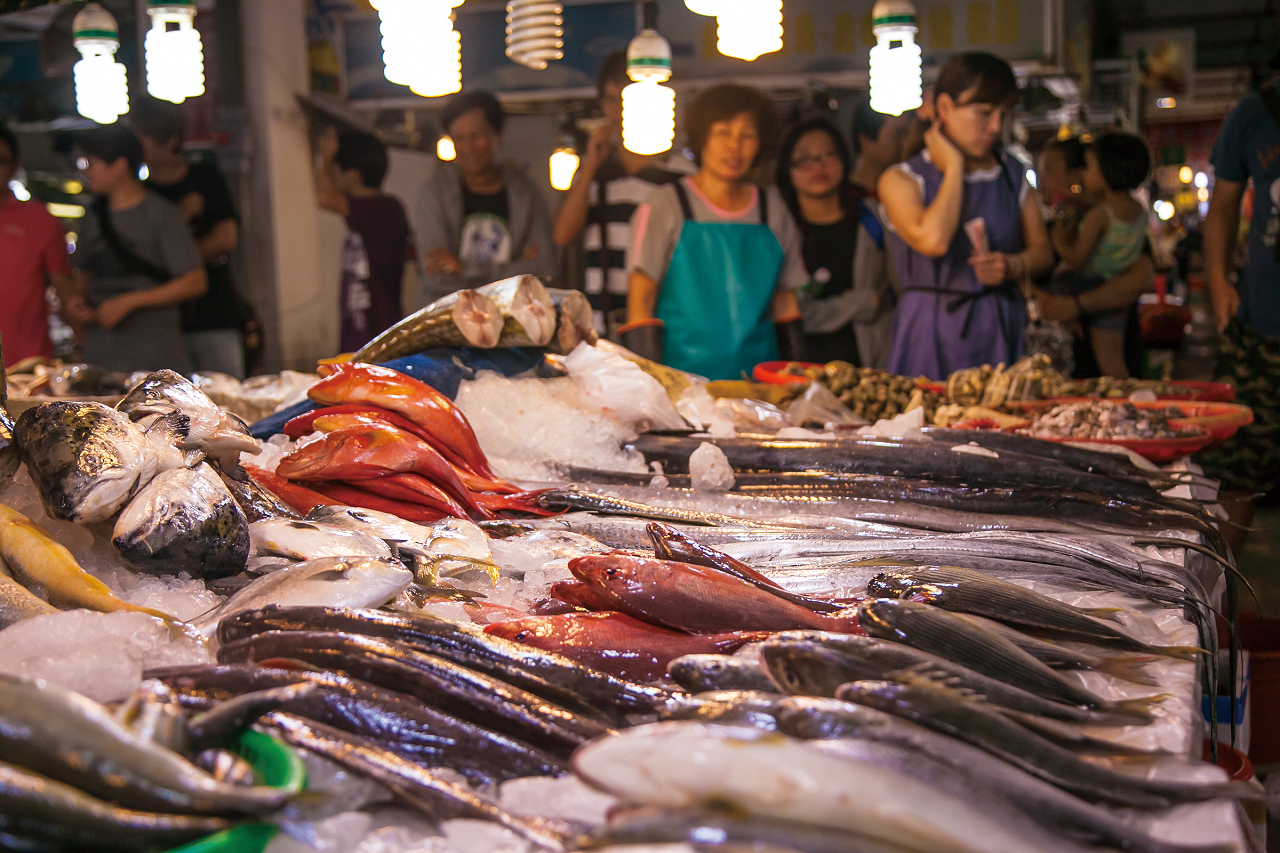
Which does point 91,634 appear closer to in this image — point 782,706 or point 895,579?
point 782,706

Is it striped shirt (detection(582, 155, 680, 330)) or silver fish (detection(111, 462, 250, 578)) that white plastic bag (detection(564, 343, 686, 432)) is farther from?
striped shirt (detection(582, 155, 680, 330))

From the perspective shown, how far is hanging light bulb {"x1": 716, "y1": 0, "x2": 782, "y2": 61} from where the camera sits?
4.81 metres

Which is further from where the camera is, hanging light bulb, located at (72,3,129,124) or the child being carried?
the child being carried

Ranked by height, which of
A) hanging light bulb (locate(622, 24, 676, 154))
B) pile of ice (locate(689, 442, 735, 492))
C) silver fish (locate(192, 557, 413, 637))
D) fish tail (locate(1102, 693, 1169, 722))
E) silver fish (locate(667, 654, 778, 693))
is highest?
hanging light bulb (locate(622, 24, 676, 154))

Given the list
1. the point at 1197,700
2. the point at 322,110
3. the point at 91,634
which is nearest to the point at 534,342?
the point at 91,634

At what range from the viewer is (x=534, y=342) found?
10.5ft

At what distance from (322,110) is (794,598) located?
314 inches

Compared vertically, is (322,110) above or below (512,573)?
above

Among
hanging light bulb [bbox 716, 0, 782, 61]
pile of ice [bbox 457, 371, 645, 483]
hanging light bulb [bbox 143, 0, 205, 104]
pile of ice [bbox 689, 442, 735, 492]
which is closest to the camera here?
pile of ice [bbox 689, 442, 735, 492]

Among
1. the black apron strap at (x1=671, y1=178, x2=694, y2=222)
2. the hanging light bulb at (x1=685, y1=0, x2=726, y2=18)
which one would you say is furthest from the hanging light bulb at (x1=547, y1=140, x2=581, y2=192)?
the hanging light bulb at (x1=685, y1=0, x2=726, y2=18)

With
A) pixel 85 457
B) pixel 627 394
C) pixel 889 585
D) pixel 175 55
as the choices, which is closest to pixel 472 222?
pixel 175 55

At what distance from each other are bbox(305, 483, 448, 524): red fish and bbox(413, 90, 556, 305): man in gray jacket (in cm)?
521

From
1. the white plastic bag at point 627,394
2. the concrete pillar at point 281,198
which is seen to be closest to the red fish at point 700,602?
the white plastic bag at point 627,394

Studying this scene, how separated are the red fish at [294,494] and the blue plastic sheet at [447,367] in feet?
1.90
